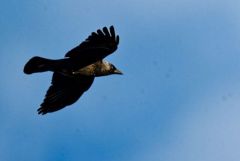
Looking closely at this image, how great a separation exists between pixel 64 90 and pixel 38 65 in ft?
4.60

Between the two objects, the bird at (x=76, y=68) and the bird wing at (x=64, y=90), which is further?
the bird wing at (x=64, y=90)

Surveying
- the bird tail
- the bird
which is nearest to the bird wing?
the bird

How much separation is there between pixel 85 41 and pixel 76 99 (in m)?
1.78

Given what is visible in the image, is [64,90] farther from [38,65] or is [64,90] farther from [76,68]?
[38,65]

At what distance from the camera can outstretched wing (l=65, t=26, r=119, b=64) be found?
52.2ft

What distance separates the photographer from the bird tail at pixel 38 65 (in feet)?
52.9

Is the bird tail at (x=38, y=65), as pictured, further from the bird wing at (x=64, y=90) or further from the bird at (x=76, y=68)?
the bird wing at (x=64, y=90)

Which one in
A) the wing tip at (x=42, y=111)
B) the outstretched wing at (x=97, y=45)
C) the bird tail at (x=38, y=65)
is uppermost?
the outstretched wing at (x=97, y=45)

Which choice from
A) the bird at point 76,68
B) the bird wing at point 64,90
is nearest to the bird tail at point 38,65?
the bird at point 76,68

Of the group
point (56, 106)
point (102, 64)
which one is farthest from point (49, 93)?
point (102, 64)

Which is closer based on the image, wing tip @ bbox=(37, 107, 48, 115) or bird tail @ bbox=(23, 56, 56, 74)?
bird tail @ bbox=(23, 56, 56, 74)

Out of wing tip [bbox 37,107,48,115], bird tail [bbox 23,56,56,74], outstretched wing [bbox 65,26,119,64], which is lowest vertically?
wing tip [bbox 37,107,48,115]

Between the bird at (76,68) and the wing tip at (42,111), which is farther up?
the bird at (76,68)

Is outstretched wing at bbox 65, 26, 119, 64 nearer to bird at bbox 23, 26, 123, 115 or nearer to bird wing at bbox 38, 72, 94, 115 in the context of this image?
bird at bbox 23, 26, 123, 115
